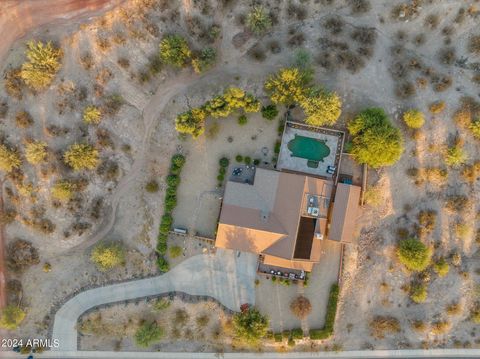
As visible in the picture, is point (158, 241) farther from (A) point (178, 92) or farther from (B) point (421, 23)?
(B) point (421, 23)

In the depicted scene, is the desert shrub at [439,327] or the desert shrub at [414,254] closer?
the desert shrub at [414,254]

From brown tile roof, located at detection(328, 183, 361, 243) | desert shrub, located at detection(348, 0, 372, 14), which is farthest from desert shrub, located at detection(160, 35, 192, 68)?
brown tile roof, located at detection(328, 183, 361, 243)

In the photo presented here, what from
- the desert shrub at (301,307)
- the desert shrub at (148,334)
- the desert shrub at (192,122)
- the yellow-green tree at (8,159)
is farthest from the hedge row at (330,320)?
the yellow-green tree at (8,159)

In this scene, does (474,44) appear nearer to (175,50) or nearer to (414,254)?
(414,254)

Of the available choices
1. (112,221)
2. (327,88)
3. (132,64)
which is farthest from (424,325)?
(132,64)

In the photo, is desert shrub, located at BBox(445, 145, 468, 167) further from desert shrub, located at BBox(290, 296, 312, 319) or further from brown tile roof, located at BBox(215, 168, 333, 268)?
desert shrub, located at BBox(290, 296, 312, 319)

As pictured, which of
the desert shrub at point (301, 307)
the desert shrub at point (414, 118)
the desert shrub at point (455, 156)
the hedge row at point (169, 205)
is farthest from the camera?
the hedge row at point (169, 205)

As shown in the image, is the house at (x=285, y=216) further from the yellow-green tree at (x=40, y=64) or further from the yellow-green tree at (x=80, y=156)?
the yellow-green tree at (x=40, y=64)
